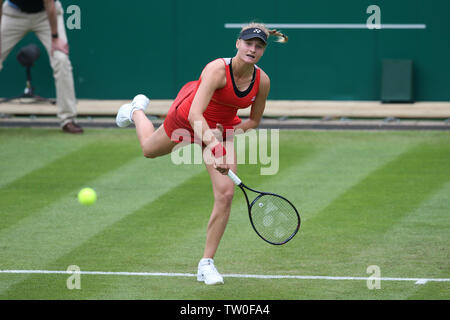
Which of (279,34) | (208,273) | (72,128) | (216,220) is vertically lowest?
(208,273)

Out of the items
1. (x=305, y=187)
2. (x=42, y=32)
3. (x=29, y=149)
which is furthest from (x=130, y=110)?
(x=42, y=32)

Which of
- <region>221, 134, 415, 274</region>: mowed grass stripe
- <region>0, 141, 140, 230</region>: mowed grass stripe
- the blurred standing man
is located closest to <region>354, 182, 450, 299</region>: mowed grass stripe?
<region>221, 134, 415, 274</region>: mowed grass stripe

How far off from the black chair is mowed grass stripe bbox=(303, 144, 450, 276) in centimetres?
636

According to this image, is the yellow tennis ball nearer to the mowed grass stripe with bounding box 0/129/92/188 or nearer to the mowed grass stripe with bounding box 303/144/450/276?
the mowed grass stripe with bounding box 0/129/92/188

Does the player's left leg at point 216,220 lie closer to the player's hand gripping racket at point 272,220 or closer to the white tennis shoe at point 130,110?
the player's hand gripping racket at point 272,220

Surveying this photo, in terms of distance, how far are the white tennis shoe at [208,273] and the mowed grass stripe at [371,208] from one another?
2.96 ft

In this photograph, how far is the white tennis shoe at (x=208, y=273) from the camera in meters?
6.83

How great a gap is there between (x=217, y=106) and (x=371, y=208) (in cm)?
277

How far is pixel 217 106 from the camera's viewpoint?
23.1ft

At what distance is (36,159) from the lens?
11.5 m

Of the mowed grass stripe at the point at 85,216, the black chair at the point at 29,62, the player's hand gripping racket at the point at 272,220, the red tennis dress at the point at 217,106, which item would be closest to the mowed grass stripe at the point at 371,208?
the player's hand gripping racket at the point at 272,220

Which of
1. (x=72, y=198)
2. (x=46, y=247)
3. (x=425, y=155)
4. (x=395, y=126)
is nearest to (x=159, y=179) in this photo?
(x=72, y=198)

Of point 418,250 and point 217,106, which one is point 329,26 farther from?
point 217,106

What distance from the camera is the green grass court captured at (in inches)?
271
